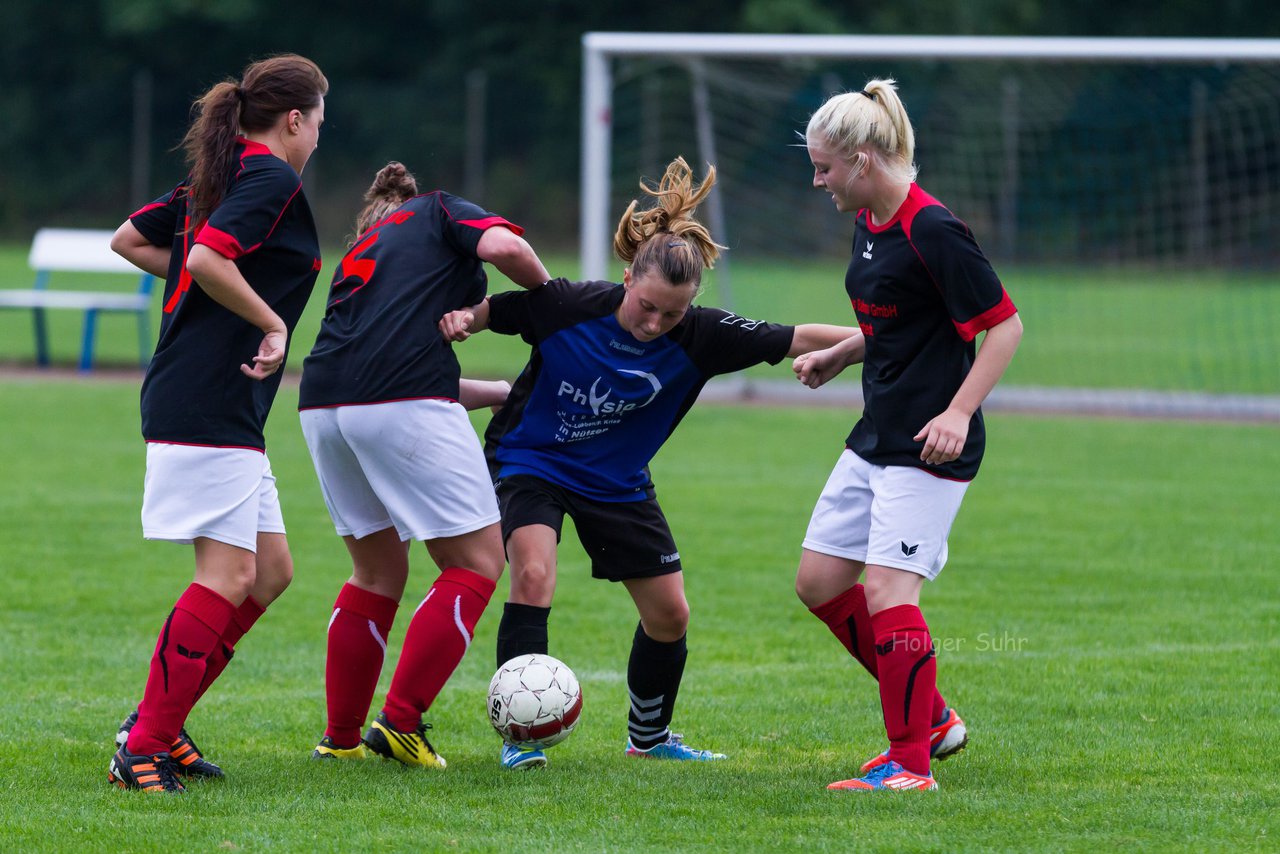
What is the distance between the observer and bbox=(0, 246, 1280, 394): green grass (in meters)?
16.2

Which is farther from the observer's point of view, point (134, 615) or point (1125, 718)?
point (134, 615)

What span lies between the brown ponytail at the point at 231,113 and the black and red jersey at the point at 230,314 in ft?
0.14

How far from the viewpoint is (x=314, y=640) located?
6.34 meters

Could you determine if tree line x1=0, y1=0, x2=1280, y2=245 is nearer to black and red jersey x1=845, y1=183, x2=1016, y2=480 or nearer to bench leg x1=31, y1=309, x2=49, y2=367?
bench leg x1=31, y1=309, x2=49, y2=367

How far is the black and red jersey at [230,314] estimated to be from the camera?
159 inches

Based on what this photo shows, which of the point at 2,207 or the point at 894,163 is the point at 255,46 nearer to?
the point at 2,207

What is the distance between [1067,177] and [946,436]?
1892 cm

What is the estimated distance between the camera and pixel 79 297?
16.5 m

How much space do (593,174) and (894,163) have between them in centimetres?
981

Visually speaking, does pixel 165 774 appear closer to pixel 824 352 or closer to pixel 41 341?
pixel 824 352

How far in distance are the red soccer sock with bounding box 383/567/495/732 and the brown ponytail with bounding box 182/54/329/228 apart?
116 centimetres

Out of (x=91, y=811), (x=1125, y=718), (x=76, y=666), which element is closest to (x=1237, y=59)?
(x=1125, y=718)

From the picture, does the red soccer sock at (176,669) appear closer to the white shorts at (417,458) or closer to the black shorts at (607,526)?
the white shorts at (417,458)

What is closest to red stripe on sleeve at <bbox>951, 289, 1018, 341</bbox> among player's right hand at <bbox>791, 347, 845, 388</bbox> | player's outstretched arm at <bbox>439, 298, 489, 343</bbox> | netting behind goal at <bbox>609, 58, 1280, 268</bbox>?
player's right hand at <bbox>791, 347, 845, 388</bbox>
